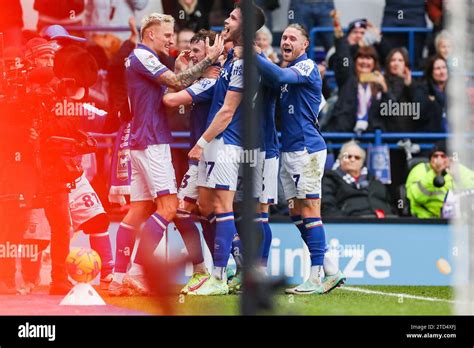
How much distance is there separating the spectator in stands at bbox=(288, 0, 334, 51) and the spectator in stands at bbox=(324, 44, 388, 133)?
644 millimetres

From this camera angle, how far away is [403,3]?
12.0 metres

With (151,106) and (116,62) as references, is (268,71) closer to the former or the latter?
(151,106)

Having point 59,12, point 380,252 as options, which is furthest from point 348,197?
point 59,12

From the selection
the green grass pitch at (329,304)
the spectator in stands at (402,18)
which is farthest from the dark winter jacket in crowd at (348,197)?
the spectator in stands at (402,18)

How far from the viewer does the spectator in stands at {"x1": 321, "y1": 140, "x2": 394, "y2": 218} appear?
→ 1008 centimetres

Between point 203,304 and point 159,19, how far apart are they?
6.47ft

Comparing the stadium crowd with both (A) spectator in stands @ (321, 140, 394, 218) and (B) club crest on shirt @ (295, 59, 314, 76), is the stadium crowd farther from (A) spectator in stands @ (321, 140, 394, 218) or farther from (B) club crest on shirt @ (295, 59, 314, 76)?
(B) club crest on shirt @ (295, 59, 314, 76)

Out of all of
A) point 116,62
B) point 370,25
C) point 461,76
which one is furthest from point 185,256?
point 370,25

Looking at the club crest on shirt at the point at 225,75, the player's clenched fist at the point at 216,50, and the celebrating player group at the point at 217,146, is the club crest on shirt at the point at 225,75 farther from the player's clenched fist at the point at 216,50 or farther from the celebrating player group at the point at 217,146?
the player's clenched fist at the point at 216,50

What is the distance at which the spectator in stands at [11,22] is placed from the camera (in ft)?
31.9

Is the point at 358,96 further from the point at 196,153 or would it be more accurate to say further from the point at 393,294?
the point at 196,153

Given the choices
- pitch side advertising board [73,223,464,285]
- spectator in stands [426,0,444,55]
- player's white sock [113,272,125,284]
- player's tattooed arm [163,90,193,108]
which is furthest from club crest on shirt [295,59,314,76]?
spectator in stands [426,0,444,55]

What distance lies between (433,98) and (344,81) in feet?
2.96

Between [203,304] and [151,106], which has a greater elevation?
[151,106]
